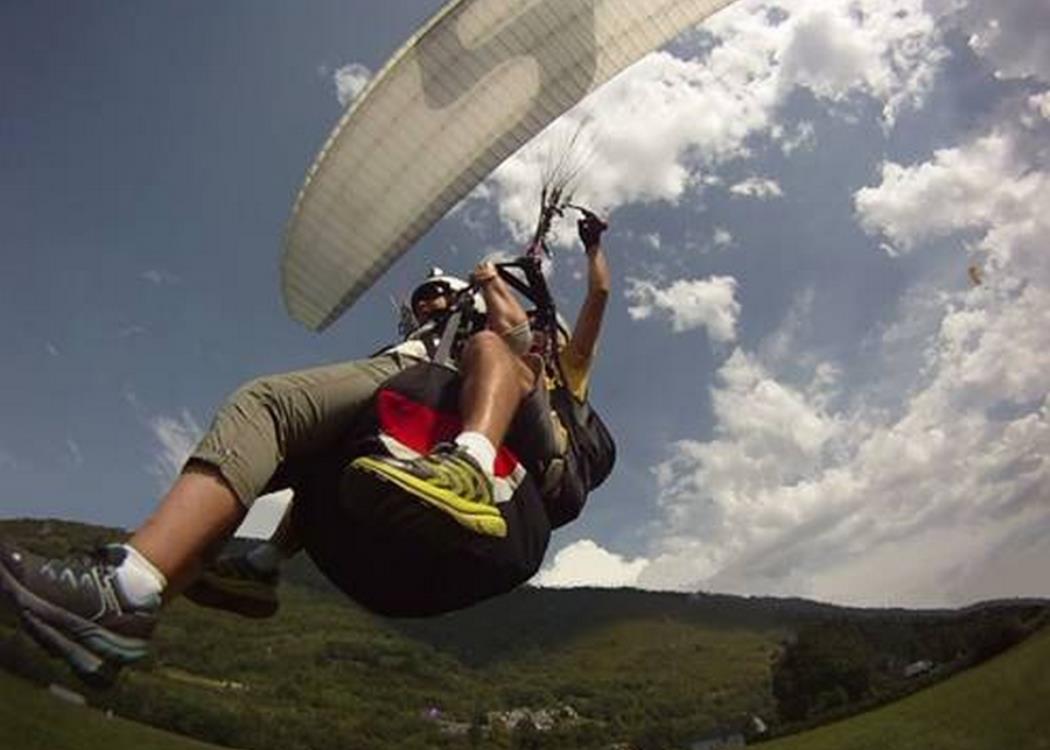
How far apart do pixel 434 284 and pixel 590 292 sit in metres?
0.83

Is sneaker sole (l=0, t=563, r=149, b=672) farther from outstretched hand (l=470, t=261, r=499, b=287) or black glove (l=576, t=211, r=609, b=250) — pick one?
black glove (l=576, t=211, r=609, b=250)

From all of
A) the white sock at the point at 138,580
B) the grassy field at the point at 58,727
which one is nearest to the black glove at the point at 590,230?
the white sock at the point at 138,580

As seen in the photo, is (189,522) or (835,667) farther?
(835,667)

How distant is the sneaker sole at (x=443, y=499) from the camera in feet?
10.2

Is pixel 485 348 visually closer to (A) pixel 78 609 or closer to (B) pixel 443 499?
(B) pixel 443 499

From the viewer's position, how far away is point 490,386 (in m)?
3.84

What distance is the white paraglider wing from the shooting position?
5.80 metres

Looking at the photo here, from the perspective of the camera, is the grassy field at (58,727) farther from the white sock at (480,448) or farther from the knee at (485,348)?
the white sock at (480,448)

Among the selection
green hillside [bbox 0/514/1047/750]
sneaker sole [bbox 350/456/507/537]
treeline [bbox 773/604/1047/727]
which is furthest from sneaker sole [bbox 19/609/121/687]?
treeline [bbox 773/604/1047/727]

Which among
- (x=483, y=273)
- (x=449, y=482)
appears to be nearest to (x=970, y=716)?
(x=483, y=273)

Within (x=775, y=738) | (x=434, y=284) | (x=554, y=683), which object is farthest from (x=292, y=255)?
(x=554, y=683)

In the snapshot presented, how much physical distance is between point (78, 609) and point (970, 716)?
180 ft

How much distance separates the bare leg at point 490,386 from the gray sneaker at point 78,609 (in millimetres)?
1351

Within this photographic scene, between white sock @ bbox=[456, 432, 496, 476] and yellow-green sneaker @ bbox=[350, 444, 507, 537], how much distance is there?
0.03m
